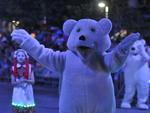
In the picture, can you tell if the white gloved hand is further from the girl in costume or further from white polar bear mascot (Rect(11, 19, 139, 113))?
the girl in costume

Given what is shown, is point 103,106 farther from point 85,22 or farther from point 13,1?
point 13,1

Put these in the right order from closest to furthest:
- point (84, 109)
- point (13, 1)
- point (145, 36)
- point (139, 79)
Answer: point (84, 109)
point (139, 79)
point (13, 1)
point (145, 36)

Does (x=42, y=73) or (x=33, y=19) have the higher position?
(x=33, y=19)

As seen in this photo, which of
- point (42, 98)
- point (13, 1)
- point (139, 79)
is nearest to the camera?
point (139, 79)

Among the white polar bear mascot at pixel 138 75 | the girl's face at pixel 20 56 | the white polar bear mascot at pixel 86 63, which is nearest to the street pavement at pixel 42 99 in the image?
the white polar bear mascot at pixel 138 75

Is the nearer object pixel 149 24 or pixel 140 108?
pixel 140 108

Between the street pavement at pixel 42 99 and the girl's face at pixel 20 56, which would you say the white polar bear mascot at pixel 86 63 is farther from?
the street pavement at pixel 42 99

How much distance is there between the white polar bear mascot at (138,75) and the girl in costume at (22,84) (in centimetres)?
311

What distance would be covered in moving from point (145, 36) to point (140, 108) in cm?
569

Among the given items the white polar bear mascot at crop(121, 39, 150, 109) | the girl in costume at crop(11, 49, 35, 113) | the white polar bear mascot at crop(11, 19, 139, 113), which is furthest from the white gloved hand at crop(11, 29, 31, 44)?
the white polar bear mascot at crop(121, 39, 150, 109)

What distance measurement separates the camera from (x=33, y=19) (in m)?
17.2

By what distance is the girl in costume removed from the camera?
9.91 metres

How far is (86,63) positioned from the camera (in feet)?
18.9

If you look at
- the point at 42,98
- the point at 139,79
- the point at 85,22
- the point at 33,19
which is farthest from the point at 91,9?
the point at 85,22
